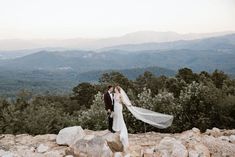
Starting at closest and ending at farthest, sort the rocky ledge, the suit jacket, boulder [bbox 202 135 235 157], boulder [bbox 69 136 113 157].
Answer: boulder [bbox 69 136 113 157], the rocky ledge, the suit jacket, boulder [bbox 202 135 235 157]

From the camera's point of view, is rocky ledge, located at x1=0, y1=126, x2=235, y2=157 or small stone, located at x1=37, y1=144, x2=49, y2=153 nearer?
rocky ledge, located at x1=0, y1=126, x2=235, y2=157

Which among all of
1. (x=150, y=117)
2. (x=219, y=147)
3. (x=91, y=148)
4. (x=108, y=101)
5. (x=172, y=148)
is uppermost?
(x=108, y=101)

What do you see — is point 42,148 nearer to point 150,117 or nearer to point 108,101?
point 108,101

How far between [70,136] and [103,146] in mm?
2085

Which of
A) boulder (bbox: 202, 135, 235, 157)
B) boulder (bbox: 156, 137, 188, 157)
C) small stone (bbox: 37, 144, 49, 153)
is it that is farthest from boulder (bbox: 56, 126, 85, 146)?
boulder (bbox: 202, 135, 235, 157)

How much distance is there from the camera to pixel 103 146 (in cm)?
1648

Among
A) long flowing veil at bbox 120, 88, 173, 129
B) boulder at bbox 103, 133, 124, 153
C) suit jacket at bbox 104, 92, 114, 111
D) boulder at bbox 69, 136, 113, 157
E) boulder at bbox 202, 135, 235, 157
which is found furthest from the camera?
long flowing veil at bbox 120, 88, 173, 129

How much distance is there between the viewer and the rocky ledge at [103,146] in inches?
652

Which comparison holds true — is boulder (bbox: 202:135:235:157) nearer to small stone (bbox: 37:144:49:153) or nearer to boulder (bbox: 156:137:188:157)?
boulder (bbox: 156:137:188:157)

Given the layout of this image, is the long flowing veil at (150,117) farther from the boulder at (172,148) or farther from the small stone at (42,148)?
the small stone at (42,148)

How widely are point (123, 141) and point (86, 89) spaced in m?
47.0

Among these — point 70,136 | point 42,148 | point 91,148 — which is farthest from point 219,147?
point 42,148

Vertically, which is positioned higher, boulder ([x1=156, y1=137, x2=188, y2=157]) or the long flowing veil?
the long flowing veil

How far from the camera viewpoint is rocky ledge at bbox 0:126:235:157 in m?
16.6
